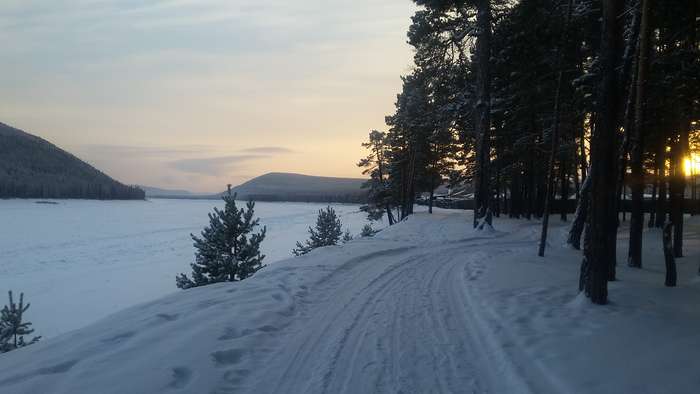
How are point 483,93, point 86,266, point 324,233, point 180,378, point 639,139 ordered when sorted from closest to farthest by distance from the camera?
point 180,378
point 639,139
point 483,93
point 86,266
point 324,233

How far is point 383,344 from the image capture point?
5.64 meters

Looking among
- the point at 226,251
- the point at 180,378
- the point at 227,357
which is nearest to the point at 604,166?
the point at 227,357

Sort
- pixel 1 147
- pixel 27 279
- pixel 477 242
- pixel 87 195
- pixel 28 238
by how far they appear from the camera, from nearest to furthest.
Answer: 1. pixel 477 242
2. pixel 27 279
3. pixel 28 238
4. pixel 87 195
5. pixel 1 147

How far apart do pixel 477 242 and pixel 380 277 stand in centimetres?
926

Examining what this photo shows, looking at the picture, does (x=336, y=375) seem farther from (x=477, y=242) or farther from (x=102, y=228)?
(x=102, y=228)

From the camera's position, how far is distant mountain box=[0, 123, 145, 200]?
114m

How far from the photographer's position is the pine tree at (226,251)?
17516 millimetres

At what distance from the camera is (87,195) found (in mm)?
126438

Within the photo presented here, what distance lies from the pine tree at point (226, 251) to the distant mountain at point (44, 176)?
381 feet

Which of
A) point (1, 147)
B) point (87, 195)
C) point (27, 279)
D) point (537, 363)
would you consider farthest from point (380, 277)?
point (1, 147)

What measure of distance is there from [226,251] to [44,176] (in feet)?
479

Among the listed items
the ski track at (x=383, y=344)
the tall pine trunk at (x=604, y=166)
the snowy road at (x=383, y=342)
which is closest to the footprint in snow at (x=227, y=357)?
the ski track at (x=383, y=344)

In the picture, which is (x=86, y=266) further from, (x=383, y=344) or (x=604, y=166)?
(x=604, y=166)

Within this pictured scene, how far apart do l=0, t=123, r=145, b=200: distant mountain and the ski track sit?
127662 mm
